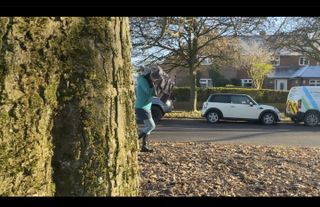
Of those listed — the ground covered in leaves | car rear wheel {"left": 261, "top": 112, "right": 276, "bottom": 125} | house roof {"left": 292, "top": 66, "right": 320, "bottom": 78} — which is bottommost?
the ground covered in leaves

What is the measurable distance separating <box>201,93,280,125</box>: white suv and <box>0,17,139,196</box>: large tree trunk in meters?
17.9

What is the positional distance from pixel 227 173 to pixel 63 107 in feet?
12.1

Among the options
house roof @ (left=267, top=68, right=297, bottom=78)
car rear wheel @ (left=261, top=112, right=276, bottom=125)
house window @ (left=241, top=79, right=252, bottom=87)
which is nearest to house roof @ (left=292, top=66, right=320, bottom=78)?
house roof @ (left=267, top=68, right=297, bottom=78)

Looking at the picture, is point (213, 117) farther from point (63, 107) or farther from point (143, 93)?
point (63, 107)

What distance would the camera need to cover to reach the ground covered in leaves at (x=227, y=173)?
4688 mm

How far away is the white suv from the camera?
20016 mm

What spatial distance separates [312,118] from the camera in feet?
64.8

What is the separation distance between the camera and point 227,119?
67.4 ft

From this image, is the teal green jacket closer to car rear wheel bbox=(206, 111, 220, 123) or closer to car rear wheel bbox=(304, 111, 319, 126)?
car rear wheel bbox=(206, 111, 220, 123)

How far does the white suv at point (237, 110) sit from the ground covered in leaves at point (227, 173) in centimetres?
1237

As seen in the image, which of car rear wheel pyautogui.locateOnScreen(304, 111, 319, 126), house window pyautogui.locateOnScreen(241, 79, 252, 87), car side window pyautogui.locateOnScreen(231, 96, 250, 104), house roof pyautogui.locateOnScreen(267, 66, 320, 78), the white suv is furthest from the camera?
house window pyautogui.locateOnScreen(241, 79, 252, 87)

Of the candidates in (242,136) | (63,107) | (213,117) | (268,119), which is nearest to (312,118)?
(268,119)

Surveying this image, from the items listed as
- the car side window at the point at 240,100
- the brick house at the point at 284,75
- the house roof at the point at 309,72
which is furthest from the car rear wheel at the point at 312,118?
the house roof at the point at 309,72
